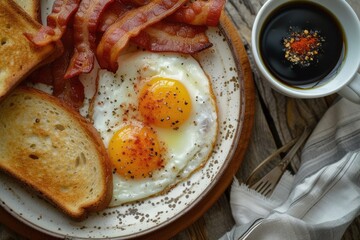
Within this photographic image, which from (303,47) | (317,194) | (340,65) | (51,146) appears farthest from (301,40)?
(51,146)

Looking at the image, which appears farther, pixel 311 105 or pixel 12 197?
pixel 311 105

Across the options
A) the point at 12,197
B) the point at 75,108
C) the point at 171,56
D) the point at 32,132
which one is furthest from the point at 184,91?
the point at 12,197

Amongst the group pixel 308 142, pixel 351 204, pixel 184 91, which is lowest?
pixel 351 204

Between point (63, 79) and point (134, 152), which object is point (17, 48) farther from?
point (134, 152)

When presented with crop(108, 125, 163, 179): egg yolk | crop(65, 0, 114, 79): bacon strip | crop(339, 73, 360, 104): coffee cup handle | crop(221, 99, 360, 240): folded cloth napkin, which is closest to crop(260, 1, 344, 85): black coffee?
crop(339, 73, 360, 104): coffee cup handle

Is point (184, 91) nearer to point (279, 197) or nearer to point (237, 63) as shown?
point (237, 63)

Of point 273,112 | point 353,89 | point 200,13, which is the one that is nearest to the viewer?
point 353,89

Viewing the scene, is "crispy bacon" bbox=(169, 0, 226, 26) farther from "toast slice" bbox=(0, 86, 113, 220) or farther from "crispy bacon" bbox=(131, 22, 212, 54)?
"toast slice" bbox=(0, 86, 113, 220)

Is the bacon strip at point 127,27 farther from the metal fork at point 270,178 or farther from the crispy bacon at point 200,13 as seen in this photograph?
the metal fork at point 270,178
